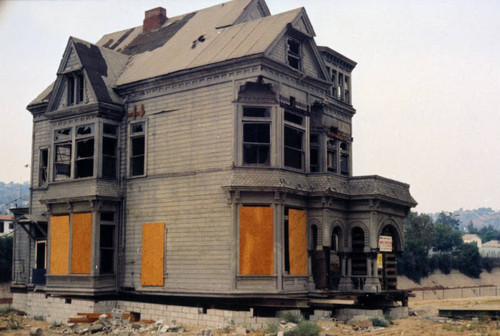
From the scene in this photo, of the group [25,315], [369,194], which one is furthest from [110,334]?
[369,194]

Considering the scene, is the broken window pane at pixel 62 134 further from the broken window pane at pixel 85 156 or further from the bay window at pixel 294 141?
the bay window at pixel 294 141

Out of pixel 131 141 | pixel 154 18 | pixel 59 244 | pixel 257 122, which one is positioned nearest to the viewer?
pixel 257 122

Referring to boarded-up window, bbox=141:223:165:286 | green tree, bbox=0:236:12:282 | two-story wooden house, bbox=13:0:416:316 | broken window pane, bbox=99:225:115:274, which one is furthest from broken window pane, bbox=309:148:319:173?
green tree, bbox=0:236:12:282

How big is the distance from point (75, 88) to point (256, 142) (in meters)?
10.4

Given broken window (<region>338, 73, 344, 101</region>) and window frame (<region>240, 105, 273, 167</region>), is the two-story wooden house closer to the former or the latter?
window frame (<region>240, 105, 273, 167</region>)

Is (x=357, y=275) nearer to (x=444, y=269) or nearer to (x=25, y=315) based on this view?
(x=25, y=315)

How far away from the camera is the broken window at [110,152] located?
1257 inches

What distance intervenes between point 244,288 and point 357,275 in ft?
22.0

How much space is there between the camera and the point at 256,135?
28.9m

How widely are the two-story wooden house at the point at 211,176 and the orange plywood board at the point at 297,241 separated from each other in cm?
8

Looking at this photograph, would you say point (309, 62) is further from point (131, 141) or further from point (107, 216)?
point (107, 216)

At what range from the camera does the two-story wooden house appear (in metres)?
27.3

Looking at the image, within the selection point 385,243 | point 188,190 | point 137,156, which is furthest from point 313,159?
point 137,156

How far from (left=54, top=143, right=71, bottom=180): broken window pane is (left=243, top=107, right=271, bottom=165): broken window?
32.8 feet
